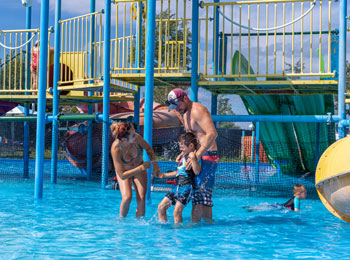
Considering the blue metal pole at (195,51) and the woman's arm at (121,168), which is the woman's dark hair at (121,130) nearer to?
the woman's arm at (121,168)

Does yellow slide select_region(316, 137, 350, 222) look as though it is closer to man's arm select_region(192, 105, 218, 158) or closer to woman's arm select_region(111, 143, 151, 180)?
man's arm select_region(192, 105, 218, 158)

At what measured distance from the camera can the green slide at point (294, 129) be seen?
1248 cm

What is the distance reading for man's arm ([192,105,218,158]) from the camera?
19.6 ft

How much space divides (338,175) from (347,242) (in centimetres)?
81

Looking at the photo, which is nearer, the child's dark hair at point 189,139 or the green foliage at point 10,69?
the child's dark hair at point 189,139

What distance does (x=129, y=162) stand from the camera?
646cm

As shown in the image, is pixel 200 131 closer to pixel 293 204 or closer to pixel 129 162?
pixel 129 162

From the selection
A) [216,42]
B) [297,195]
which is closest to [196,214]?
[297,195]

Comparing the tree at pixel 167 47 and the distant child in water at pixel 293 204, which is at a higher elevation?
the tree at pixel 167 47

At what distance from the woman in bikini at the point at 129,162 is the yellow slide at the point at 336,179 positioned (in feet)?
6.49

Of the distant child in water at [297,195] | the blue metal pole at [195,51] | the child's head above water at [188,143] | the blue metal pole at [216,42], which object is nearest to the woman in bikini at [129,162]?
the child's head above water at [188,143]

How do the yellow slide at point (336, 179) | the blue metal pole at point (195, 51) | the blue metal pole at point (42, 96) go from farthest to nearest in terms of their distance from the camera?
1. the blue metal pole at point (195, 51)
2. the blue metal pole at point (42, 96)
3. the yellow slide at point (336, 179)

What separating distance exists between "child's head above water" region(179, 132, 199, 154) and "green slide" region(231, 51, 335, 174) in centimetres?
633

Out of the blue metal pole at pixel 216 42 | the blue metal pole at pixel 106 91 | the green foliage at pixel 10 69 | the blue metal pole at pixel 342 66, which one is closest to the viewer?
the blue metal pole at pixel 342 66
